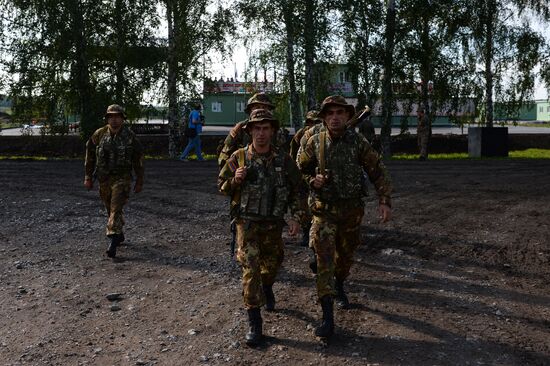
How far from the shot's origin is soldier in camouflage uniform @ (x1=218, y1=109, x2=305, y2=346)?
5262mm

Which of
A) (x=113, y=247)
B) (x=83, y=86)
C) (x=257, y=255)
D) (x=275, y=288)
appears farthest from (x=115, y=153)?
(x=83, y=86)

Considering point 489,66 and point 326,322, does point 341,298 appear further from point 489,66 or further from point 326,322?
point 489,66

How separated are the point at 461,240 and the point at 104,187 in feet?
16.7

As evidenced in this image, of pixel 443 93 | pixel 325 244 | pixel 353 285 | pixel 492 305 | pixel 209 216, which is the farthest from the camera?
pixel 443 93

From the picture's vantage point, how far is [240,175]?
17.0 ft

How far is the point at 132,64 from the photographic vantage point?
2441cm

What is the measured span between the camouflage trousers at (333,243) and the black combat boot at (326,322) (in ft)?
0.18

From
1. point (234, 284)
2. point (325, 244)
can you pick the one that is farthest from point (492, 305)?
point (234, 284)

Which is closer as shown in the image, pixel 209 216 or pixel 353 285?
pixel 353 285

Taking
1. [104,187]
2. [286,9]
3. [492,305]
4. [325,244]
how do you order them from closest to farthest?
[325,244] < [492,305] < [104,187] < [286,9]

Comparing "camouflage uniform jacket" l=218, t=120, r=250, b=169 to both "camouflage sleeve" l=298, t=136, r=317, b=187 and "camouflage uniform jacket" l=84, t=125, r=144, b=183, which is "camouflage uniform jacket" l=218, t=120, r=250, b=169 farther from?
"camouflage uniform jacket" l=84, t=125, r=144, b=183

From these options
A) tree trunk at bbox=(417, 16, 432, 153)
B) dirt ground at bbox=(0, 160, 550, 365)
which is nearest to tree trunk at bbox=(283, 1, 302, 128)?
tree trunk at bbox=(417, 16, 432, 153)

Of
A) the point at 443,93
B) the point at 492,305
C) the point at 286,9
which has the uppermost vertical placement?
the point at 286,9

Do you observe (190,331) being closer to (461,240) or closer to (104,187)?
(104,187)
